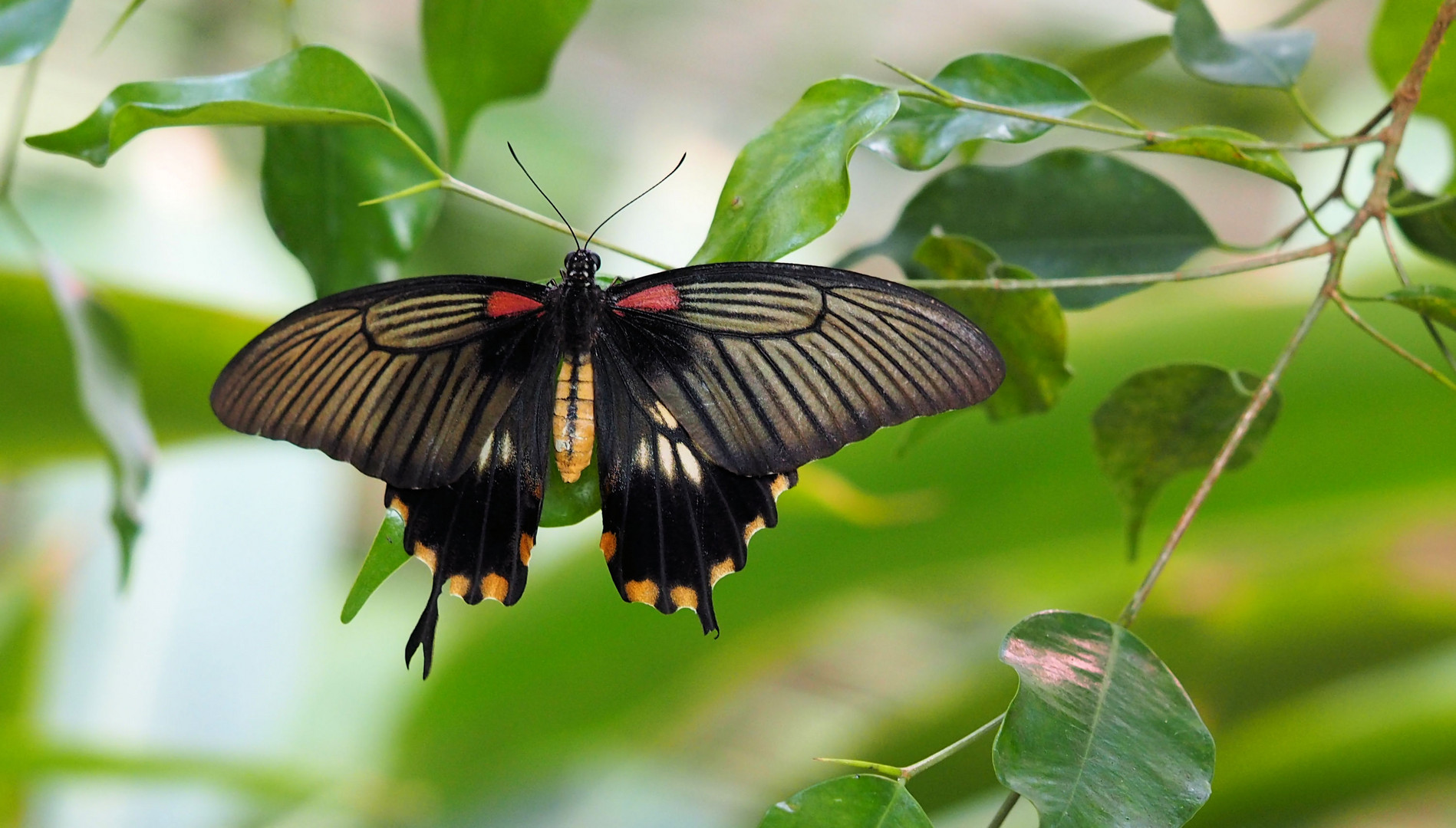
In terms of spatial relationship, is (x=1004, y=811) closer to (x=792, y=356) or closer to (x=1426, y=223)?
(x=792, y=356)

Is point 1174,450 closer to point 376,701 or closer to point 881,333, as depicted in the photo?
point 881,333

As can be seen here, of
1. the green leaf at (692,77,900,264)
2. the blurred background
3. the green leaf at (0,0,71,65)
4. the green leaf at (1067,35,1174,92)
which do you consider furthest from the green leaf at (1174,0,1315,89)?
the green leaf at (0,0,71,65)

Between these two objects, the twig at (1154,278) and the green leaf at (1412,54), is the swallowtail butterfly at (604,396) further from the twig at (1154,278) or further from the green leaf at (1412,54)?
the green leaf at (1412,54)

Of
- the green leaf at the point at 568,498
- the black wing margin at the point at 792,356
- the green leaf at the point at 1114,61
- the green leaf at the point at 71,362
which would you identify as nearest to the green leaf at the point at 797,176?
the black wing margin at the point at 792,356

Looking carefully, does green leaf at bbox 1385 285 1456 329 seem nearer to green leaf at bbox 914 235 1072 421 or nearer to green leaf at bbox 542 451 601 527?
green leaf at bbox 914 235 1072 421

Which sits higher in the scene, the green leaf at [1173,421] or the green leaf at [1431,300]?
the green leaf at [1431,300]

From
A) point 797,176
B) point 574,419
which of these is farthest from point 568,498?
point 797,176
